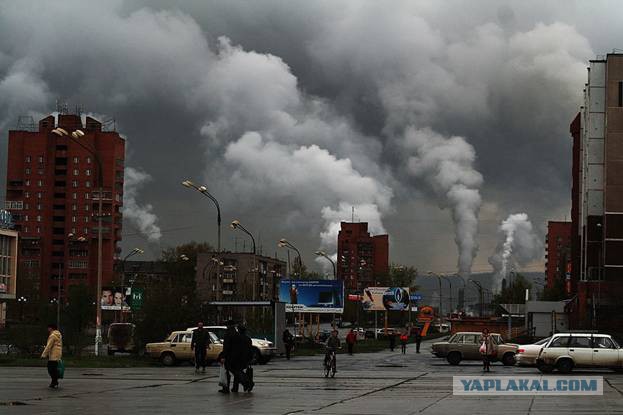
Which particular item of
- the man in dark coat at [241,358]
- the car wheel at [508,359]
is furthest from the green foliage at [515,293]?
the man in dark coat at [241,358]

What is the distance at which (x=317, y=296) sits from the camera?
265ft

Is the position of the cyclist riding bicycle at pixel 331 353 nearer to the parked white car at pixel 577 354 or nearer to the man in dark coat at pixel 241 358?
the parked white car at pixel 577 354

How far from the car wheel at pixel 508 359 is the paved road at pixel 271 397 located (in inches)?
587

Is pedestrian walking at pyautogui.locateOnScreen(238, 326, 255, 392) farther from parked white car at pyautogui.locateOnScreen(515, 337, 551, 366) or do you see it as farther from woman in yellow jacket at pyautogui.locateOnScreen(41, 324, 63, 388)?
parked white car at pyautogui.locateOnScreen(515, 337, 551, 366)

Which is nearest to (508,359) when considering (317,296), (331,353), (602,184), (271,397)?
(331,353)

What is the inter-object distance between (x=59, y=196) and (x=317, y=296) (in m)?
98.2

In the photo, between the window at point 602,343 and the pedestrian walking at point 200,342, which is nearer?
the pedestrian walking at point 200,342

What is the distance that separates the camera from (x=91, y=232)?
544 ft

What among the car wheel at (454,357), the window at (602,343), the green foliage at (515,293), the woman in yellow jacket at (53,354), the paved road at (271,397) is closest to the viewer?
the paved road at (271,397)

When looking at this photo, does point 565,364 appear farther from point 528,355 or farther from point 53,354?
point 53,354

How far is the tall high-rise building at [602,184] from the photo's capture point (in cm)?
9662

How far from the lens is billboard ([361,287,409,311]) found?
107812 mm

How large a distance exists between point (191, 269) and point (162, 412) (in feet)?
508

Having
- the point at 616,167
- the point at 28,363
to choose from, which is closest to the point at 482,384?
the point at 28,363
